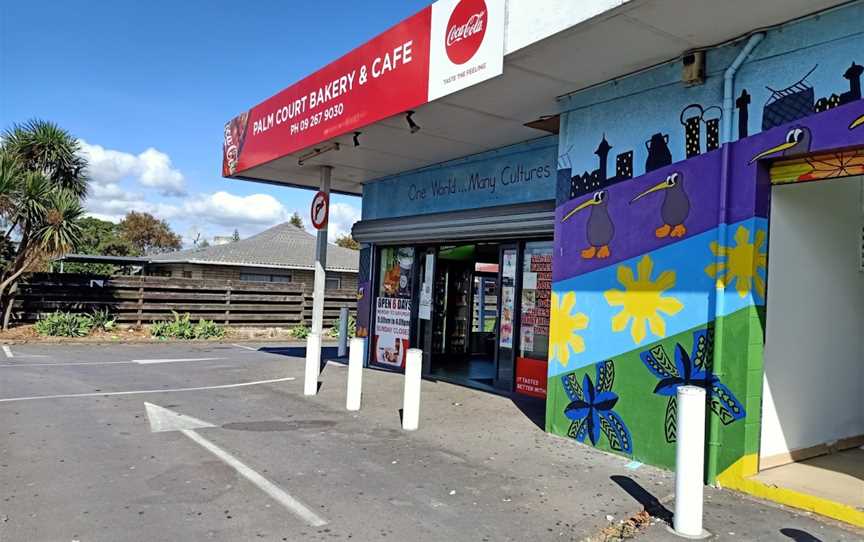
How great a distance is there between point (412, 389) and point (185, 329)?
44.6ft

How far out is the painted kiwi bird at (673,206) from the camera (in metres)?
5.44

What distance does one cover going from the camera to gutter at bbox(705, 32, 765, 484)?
5.04 m

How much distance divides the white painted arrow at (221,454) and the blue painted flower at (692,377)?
2992 mm

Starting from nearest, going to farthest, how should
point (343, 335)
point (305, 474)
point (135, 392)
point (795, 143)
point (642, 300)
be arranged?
1. point (795, 143)
2. point (305, 474)
3. point (642, 300)
4. point (135, 392)
5. point (343, 335)

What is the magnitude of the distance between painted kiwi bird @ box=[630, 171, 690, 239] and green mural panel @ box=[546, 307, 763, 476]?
0.93 meters

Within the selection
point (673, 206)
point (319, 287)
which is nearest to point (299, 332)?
point (319, 287)

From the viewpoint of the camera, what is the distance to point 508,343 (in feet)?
30.3

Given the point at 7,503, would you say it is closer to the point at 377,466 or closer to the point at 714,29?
the point at 377,466

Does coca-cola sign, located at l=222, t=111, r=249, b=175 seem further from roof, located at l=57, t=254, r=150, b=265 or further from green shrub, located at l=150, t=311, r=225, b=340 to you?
roof, located at l=57, t=254, r=150, b=265

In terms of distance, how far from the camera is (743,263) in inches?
195

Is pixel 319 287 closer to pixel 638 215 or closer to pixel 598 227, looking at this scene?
pixel 598 227

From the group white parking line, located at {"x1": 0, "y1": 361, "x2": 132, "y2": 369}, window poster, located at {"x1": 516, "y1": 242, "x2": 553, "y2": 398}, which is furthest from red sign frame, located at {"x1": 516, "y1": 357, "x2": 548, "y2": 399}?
white parking line, located at {"x1": 0, "y1": 361, "x2": 132, "y2": 369}

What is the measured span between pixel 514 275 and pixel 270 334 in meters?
13.3

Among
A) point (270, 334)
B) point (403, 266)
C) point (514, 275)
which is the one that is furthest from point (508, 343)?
point (270, 334)
